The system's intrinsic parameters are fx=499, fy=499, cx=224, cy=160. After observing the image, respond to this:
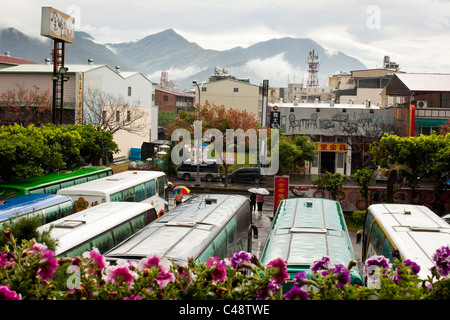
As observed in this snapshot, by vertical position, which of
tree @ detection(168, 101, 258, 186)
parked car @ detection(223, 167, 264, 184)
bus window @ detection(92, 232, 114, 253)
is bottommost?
parked car @ detection(223, 167, 264, 184)

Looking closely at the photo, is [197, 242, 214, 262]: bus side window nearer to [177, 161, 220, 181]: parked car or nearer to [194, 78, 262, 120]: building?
[177, 161, 220, 181]: parked car

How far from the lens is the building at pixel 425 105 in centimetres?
4006

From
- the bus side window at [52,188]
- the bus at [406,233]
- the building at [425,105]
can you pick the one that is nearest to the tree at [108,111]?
the bus side window at [52,188]

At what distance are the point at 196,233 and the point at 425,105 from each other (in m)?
34.3

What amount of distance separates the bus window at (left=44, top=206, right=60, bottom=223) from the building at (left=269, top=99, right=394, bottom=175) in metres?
32.4

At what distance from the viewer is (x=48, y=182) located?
19625 mm

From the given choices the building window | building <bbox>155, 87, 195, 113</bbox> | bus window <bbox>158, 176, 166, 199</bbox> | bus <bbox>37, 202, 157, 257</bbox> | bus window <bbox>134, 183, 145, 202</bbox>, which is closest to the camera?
bus <bbox>37, 202, 157, 257</bbox>

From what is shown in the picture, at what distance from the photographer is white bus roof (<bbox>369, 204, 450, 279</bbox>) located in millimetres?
9570

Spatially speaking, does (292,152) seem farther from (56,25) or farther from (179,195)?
(56,25)

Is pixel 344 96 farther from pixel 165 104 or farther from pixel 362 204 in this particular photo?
pixel 362 204

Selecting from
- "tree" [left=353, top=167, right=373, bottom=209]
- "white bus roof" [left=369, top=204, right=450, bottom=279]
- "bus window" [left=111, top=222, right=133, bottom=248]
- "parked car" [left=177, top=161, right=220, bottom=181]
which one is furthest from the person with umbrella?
"white bus roof" [left=369, top=204, right=450, bottom=279]

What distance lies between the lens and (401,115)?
1689 inches

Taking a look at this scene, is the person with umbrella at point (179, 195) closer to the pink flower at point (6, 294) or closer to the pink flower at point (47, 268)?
the pink flower at point (47, 268)

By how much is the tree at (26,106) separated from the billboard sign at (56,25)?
488 inches
